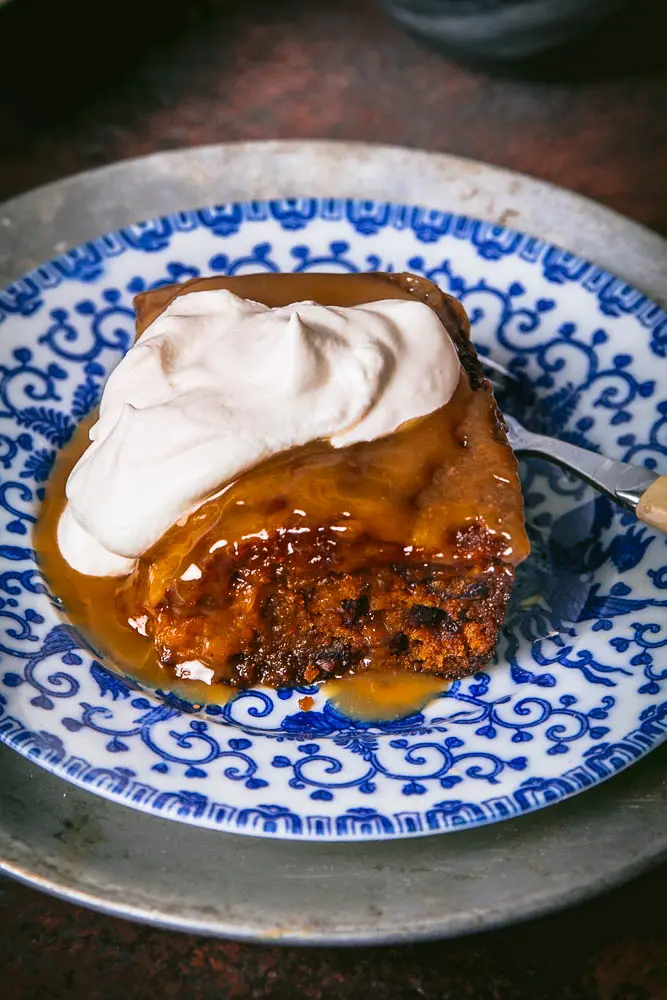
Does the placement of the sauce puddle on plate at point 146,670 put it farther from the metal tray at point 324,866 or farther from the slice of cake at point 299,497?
the metal tray at point 324,866

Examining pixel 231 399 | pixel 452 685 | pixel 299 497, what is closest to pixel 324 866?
pixel 452 685

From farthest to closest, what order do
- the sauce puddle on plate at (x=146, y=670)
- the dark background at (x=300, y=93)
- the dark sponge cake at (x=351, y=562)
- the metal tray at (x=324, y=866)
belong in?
the dark background at (x=300, y=93) → the sauce puddle on plate at (x=146, y=670) → the dark sponge cake at (x=351, y=562) → the metal tray at (x=324, y=866)

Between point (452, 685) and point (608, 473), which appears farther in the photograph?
point (608, 473)

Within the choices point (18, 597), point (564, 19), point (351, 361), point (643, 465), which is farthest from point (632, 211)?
point (18, 597)

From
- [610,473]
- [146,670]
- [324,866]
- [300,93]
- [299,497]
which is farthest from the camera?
[300,93]

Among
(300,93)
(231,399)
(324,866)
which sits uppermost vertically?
(300,93)

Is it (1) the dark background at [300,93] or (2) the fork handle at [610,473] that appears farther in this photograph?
(1) the dark background at [300,93]

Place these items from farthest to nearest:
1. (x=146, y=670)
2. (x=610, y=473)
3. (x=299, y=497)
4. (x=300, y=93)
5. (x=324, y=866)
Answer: (x=300, y=93) < (x=610, y=473) < (x=146, y=670) < (x=299, y=497) < (x=324, y=866)

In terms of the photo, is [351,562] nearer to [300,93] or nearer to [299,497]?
[299,497]

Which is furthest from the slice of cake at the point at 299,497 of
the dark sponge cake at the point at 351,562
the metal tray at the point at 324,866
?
the metal tray at the point at 324,866

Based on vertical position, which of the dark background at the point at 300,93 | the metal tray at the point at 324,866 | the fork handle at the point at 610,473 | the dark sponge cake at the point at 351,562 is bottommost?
the metal tray at the point at 324,866
